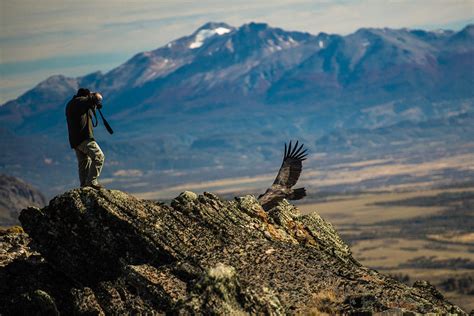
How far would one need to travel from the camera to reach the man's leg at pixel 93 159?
21.5 m

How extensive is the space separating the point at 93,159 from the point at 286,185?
22.5 ft

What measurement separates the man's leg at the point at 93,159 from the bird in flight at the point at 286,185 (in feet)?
16.4

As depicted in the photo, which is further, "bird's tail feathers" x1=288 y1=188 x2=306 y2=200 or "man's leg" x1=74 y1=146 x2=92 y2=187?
"bird's tail feathers" x1=288 y1=188 x2=306 y2=200

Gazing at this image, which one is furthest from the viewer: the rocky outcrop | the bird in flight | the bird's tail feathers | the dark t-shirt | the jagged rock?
the bird's tail feathers

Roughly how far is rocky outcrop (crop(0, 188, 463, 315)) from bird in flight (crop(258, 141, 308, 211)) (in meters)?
3.77

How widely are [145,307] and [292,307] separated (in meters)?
2.58

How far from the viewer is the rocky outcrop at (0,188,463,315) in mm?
17250

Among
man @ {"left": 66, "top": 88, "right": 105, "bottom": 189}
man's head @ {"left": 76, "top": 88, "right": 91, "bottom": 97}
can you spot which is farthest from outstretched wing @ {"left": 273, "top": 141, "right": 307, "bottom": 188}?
man's head @ {"left": 76, "top": 88, "right": 91, "bottom": 97}

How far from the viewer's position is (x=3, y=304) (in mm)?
18828

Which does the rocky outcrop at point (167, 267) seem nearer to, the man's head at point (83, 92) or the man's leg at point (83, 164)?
the man's leg at point (83, 164)

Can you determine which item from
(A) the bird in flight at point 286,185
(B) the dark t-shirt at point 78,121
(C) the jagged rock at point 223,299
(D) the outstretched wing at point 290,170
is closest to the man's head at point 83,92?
(B) the dark t-shirt at point 78,121

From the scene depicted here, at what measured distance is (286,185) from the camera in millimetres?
26797

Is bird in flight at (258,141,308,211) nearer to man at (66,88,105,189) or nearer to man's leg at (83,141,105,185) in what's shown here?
man's leg at (83,141,105,185)

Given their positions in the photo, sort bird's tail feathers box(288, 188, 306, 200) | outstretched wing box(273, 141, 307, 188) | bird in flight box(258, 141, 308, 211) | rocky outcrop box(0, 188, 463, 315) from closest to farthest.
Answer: rocky outcrop box(0, 188, 463, 315)
bird in flight box(258, 141, 308, 211)
bird's tail feathers box(288, 188, 306, 200)
outstretched wing box(273, 141, 307, 188)
